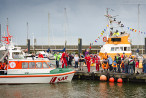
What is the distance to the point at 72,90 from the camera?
1464cm

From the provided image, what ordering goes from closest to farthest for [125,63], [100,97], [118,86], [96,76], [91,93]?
[100,97] < [91,93] < [118,86] < [125,63] < [96,76]

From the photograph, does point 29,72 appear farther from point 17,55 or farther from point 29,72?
point 17,55

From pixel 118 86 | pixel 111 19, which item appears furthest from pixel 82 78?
pixel 111 19

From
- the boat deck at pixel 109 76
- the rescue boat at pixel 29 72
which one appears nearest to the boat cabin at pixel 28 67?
the rescue boat at pixel 29 72

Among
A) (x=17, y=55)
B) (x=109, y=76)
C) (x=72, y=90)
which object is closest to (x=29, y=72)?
(x=17, y=55)

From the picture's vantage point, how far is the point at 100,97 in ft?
42.0

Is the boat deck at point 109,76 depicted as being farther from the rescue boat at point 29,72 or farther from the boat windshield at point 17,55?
the boat windshield at point 17,55

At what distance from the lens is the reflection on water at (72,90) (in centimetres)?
1323

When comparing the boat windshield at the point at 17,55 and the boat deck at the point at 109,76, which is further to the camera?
the boat windshield at the point at 17,55

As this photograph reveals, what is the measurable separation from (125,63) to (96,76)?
280 centimetres

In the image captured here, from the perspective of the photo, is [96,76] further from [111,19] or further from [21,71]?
[111,19]

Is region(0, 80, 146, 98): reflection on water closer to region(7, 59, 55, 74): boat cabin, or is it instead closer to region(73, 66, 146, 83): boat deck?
region(73, 66, 146, 83): boat deck

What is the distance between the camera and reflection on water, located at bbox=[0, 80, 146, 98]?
13.2 meters

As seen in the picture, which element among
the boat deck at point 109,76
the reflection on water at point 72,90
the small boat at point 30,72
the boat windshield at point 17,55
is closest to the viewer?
the reflection on water at point 72,90
